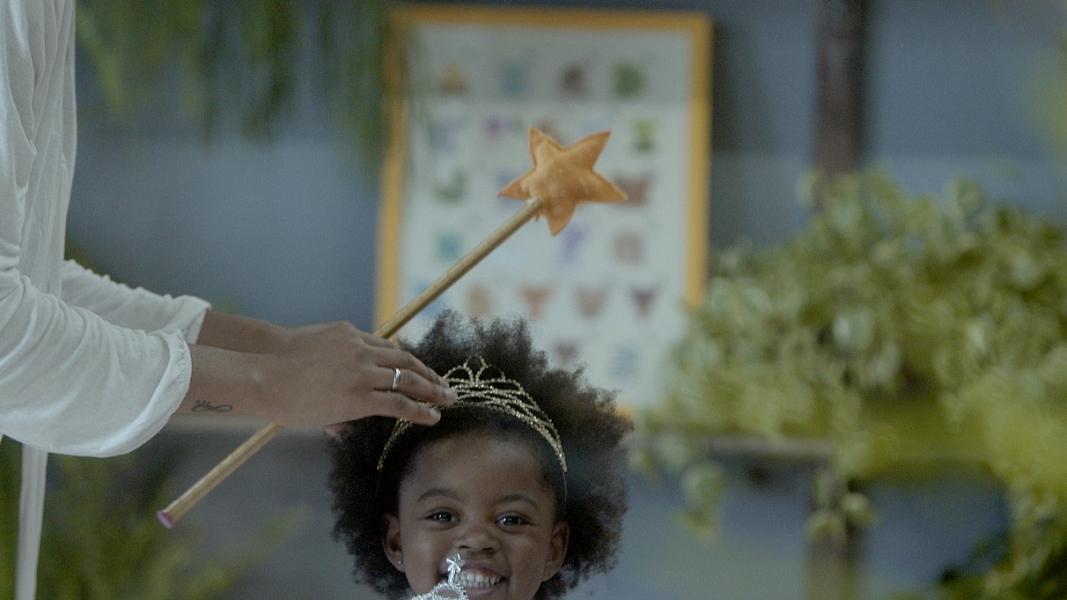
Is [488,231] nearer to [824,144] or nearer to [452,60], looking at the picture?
[452,60]

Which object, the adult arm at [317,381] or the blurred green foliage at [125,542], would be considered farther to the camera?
the blurred green foliage at [125,542]

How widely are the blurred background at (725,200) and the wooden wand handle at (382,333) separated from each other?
2.85 ft

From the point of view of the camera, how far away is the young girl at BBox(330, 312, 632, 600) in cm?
94

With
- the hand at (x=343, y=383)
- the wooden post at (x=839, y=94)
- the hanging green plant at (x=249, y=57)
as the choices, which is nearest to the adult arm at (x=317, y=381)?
the hand at (x=343, y=383)

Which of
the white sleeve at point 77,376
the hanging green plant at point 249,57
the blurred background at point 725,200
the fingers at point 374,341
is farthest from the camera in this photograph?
the blurred background at point 725,200

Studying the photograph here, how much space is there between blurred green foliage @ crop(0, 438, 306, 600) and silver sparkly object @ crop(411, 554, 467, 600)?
848 mm

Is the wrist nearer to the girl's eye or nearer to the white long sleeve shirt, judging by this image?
the white long sleeve shirt

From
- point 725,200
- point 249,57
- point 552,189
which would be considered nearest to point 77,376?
point 552,189

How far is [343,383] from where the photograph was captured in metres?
0.83

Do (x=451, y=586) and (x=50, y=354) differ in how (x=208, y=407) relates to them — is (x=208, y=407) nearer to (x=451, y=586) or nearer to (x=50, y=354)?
(x=50, y=354)

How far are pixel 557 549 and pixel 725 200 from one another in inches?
40.2

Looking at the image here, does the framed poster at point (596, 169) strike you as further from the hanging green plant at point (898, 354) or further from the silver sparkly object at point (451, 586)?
the silver sparkly object at point (451, 586)

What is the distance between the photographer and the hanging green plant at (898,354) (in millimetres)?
1650

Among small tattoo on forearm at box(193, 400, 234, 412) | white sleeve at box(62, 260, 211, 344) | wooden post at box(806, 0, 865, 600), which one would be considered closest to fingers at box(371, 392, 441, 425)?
small tattoo on forearm at box(193, 400, 234, 412)
